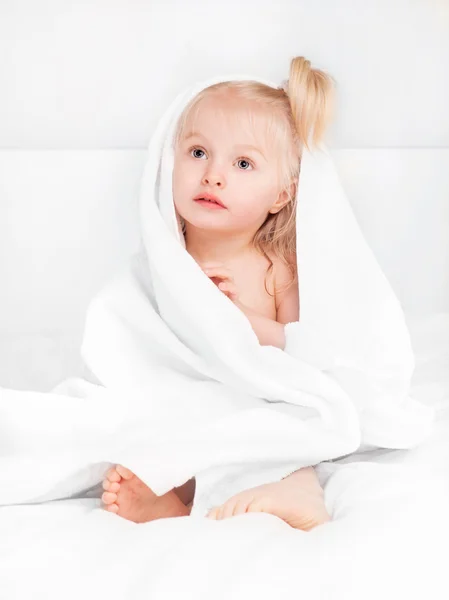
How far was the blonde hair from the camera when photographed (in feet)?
4.24

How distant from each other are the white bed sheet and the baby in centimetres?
39

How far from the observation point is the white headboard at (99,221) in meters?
1.72

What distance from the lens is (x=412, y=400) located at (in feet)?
3.92

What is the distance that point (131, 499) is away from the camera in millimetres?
991

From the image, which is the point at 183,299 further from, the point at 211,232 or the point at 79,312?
the point at 79,312

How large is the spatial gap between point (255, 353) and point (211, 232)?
0.27m

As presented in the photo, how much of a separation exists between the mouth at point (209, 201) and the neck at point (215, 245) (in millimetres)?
78

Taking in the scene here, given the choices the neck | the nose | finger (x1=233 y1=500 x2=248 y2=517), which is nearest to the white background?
the neck

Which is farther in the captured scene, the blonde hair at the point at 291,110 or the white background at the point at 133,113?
the white background at the point at 133,113

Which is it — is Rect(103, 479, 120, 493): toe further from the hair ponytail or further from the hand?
the hair ponytail

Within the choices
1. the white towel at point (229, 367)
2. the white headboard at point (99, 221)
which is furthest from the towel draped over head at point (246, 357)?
the white headboard at point (99, 221)

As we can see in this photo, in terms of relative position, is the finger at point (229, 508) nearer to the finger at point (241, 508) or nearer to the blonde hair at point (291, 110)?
the finger at point (241, 508)

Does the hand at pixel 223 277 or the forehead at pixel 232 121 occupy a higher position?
the forehead at pixel 232 121

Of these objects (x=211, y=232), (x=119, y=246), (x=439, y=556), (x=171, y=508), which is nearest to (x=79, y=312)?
(x=119, y=246)
